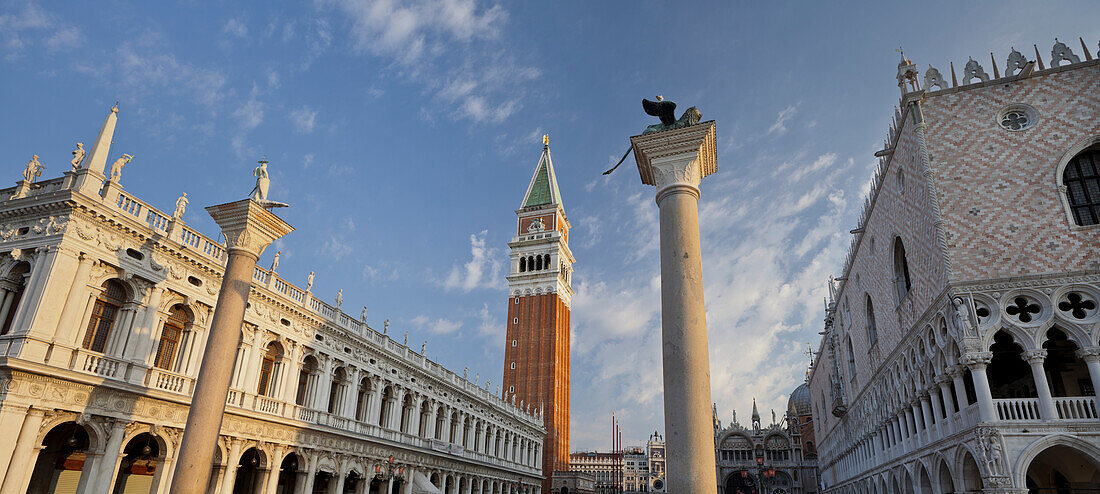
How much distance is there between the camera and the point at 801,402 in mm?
84312

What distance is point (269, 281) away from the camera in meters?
24.7

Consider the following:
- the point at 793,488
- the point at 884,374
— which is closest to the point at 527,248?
the point at 793,488

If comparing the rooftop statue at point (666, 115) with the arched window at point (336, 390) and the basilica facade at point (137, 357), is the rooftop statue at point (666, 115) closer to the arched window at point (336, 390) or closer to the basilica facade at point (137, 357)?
the basilica facade at point (137, 357)

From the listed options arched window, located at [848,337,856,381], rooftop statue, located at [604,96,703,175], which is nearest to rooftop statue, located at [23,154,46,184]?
rooftop statue, located at [604,96,703,175]

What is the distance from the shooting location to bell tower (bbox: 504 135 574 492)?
6700 cm

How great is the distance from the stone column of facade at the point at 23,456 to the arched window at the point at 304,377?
10.8m

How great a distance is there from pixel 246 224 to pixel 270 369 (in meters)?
14.4

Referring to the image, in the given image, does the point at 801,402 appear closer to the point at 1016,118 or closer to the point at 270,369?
the point at 1016,118

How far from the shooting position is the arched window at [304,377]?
26562mm

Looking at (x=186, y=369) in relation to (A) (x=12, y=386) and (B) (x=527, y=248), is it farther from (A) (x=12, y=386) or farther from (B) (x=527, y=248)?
(B) (x=527, y=248)

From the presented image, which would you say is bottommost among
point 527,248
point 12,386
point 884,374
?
point 12,386

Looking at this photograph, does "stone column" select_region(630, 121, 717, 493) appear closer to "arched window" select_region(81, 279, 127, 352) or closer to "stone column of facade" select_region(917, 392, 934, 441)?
"arched window" select_region(81, 279, 127, 352)

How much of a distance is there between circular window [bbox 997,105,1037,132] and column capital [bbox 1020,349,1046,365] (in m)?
7.50

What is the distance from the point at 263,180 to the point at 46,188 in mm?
9464
